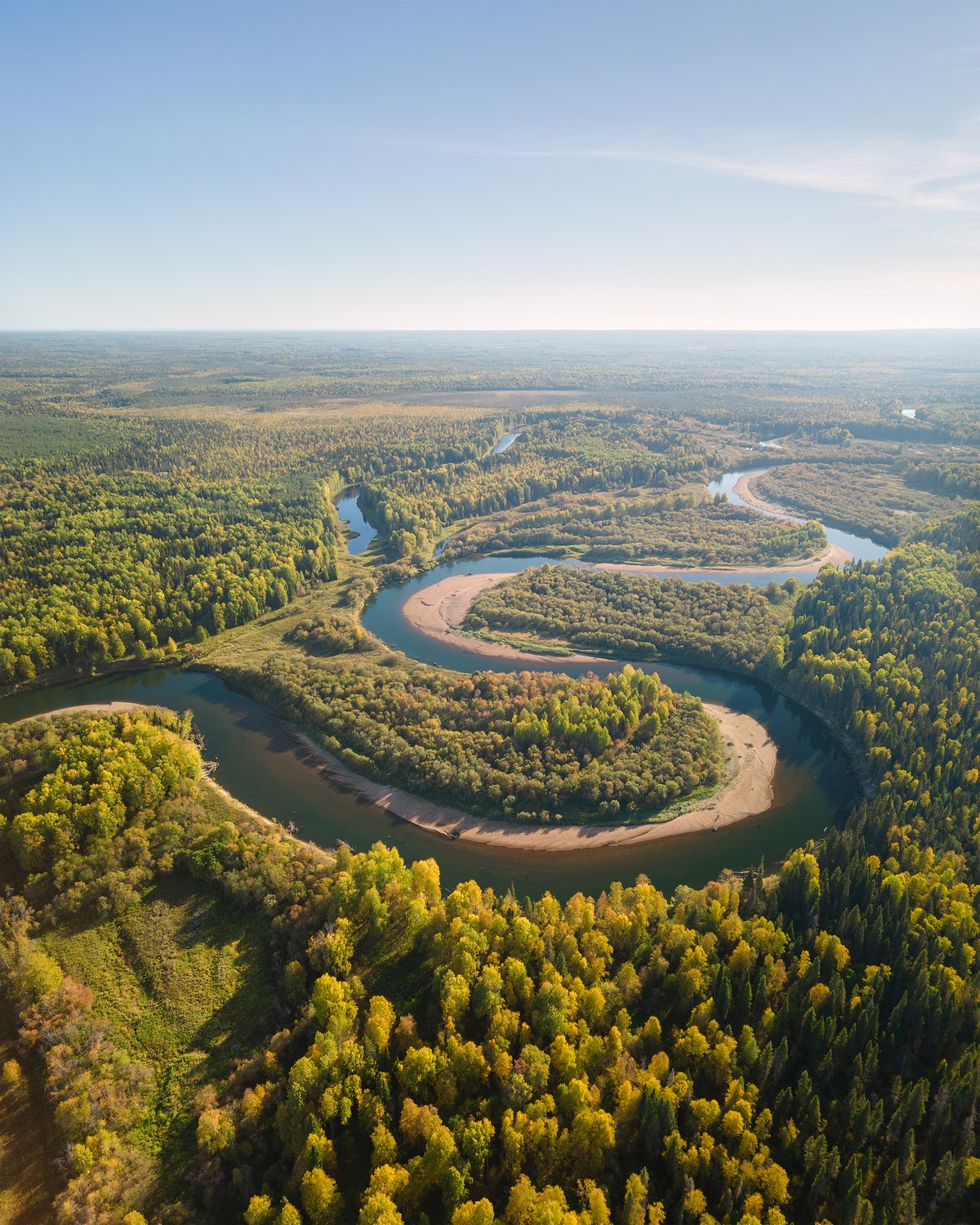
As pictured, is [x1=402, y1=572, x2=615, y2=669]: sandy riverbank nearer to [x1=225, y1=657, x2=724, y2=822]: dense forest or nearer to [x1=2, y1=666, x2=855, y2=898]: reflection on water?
[x1=225, y1=657, x2=724, y2=822]: dense forest

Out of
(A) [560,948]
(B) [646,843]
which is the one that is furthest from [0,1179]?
(B) [646,843]

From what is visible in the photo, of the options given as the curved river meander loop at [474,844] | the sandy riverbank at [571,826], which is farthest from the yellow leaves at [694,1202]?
the sandy riverbank at [571,826]

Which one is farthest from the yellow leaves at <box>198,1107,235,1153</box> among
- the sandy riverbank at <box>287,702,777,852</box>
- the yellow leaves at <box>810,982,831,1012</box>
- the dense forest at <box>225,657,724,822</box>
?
the yellow leaves at <box>810,982,831,1012</box>

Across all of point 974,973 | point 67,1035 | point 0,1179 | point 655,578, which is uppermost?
point 655,578

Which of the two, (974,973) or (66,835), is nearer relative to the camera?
(974,973)

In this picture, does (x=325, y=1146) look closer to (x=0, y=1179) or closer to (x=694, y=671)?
(x=0, y=1179)

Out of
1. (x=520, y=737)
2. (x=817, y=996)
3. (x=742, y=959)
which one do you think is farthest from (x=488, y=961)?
(x=520, y=737)

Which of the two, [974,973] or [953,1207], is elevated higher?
A: [974,973]
